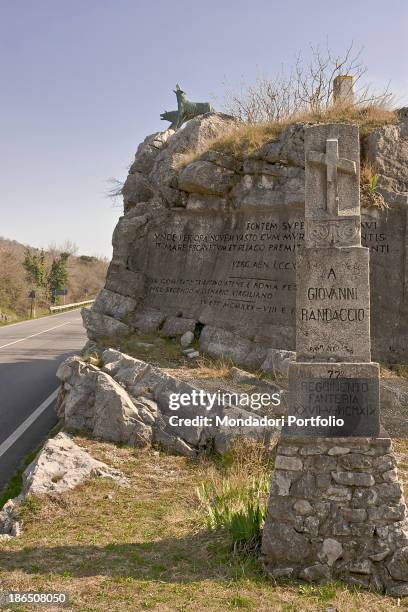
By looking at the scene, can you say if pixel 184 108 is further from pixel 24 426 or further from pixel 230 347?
pixel 24 426

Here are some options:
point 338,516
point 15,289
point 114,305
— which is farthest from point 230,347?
point 15,289

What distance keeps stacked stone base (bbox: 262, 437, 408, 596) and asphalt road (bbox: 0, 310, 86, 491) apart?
494cm

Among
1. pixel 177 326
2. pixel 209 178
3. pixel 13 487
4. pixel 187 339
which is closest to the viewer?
pixel 13 487

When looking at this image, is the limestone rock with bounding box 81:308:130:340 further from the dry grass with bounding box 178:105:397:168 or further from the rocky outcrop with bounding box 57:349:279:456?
the dry grass with bounding box 178:105:397:168

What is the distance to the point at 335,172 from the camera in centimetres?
543

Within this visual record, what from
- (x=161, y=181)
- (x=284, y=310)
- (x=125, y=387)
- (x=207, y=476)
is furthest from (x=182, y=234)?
(x=207, y=476)

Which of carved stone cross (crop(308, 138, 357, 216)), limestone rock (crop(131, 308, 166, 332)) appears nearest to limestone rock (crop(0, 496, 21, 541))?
carved stone cross (crop(308, 138, 357, 216))

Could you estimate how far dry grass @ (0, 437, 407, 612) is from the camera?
457cm

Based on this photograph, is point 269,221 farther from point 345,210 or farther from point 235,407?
point 345,210

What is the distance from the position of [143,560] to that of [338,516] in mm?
1839

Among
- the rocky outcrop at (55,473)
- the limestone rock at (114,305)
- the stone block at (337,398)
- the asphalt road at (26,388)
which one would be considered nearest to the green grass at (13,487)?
the asphalt road at (26,388)

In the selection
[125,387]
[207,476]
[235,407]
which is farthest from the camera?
[125,387]

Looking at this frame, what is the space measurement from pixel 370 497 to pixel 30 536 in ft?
11.3

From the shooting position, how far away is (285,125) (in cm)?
1379
